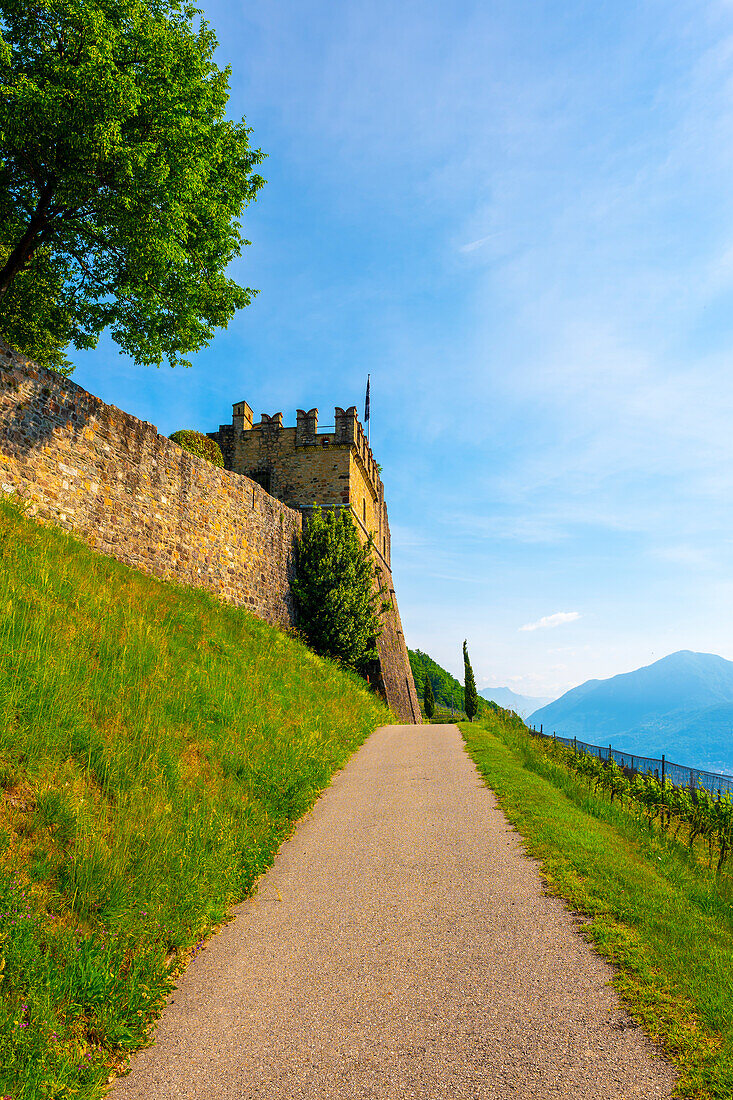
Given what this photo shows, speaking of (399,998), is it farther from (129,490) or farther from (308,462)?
(308,462)

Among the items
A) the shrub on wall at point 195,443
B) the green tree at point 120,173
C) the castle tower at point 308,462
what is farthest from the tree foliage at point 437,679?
the green tree at point 120,173

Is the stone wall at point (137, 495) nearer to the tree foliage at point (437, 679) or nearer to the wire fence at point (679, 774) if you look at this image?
the wire fence at point (679, 774)

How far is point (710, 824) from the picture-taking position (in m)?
9.30

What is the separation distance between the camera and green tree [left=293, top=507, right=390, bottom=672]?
20078mm

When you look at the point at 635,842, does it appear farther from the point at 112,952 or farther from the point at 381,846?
the point at 112,952

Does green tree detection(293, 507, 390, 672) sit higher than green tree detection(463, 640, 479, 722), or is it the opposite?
green tree detection(293, 507, 390, 672)

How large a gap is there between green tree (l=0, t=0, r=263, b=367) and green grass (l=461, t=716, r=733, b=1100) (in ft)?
44.2

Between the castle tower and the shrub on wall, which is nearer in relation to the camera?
the shrub on wall

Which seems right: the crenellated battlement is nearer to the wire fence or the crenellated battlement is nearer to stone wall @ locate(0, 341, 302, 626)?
stone wall @ locate(0, 341, 302, 626)

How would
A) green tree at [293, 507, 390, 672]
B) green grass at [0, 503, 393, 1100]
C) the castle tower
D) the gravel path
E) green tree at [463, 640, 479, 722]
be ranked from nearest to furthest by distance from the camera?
the gravel path, green grass at [0, 503, 393, 1100], green tree at [293, 507, 390, 672], the castle tower, green tree at [463, 640, 479, 722]

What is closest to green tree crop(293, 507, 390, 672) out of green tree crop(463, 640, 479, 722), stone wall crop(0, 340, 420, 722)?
stone wall crop(0, 340, 420, 722)

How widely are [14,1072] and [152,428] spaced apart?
41.1ft

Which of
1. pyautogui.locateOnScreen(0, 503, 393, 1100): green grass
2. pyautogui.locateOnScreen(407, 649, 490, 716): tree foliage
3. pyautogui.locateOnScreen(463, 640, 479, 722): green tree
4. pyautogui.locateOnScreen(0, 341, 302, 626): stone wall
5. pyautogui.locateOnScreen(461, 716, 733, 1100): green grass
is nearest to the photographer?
pyautogui.locateOnScreen(461, 716, 733, 1100): green grass

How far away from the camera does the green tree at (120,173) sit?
10.3m
